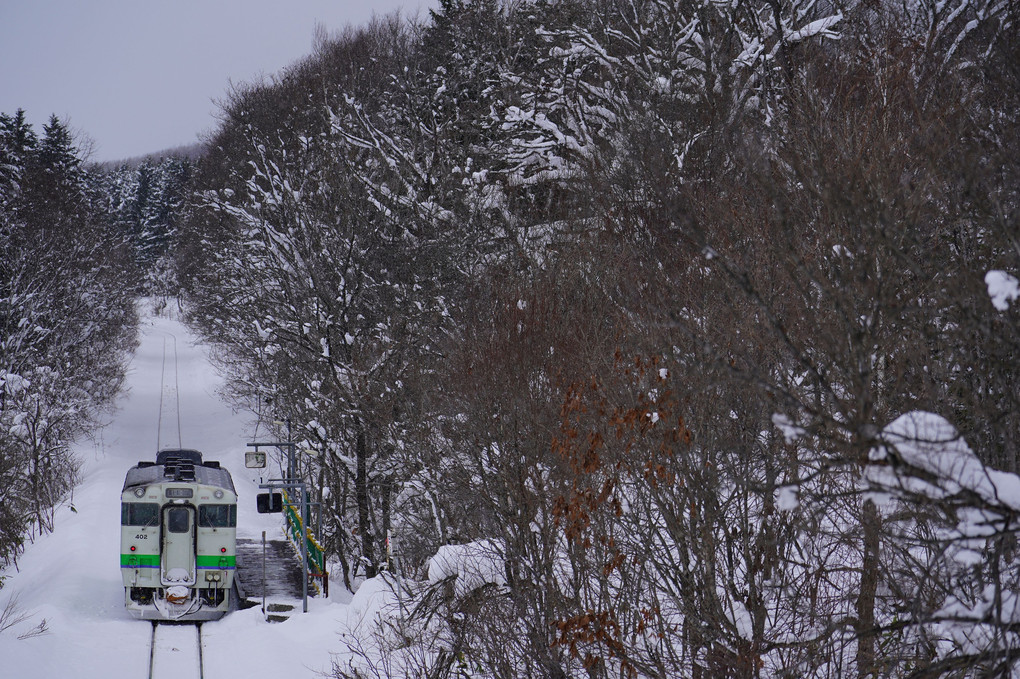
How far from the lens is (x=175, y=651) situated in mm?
18172

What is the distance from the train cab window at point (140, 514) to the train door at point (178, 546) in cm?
22

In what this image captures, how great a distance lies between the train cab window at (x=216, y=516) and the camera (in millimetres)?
20875

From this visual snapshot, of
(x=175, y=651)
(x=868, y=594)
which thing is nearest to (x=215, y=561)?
(x=175, y=651)

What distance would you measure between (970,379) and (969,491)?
18.5 ft

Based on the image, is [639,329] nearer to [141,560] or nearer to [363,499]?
[141,560]

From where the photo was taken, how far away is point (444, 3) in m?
44.4

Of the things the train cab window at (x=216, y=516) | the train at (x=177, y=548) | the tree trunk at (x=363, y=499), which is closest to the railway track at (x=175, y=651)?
the train at (x=177, y=548)

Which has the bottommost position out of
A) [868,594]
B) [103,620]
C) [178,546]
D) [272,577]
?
[868,594]

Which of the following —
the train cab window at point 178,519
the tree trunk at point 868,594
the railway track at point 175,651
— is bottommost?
the tree trunk at point 868,594

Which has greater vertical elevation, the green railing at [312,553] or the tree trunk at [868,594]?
the green railing at [312,553]

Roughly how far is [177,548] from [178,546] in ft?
0.16

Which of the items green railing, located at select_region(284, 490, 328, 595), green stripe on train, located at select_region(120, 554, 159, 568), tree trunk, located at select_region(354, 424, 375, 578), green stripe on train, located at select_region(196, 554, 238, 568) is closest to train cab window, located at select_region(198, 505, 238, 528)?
green stripe on train, located at select_region(196, 554, 238, 568)

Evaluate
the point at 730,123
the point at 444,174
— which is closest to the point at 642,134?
Result: the point at 730,123

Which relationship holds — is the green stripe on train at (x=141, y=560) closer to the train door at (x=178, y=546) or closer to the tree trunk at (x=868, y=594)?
the train door at (x=178, y=546)
